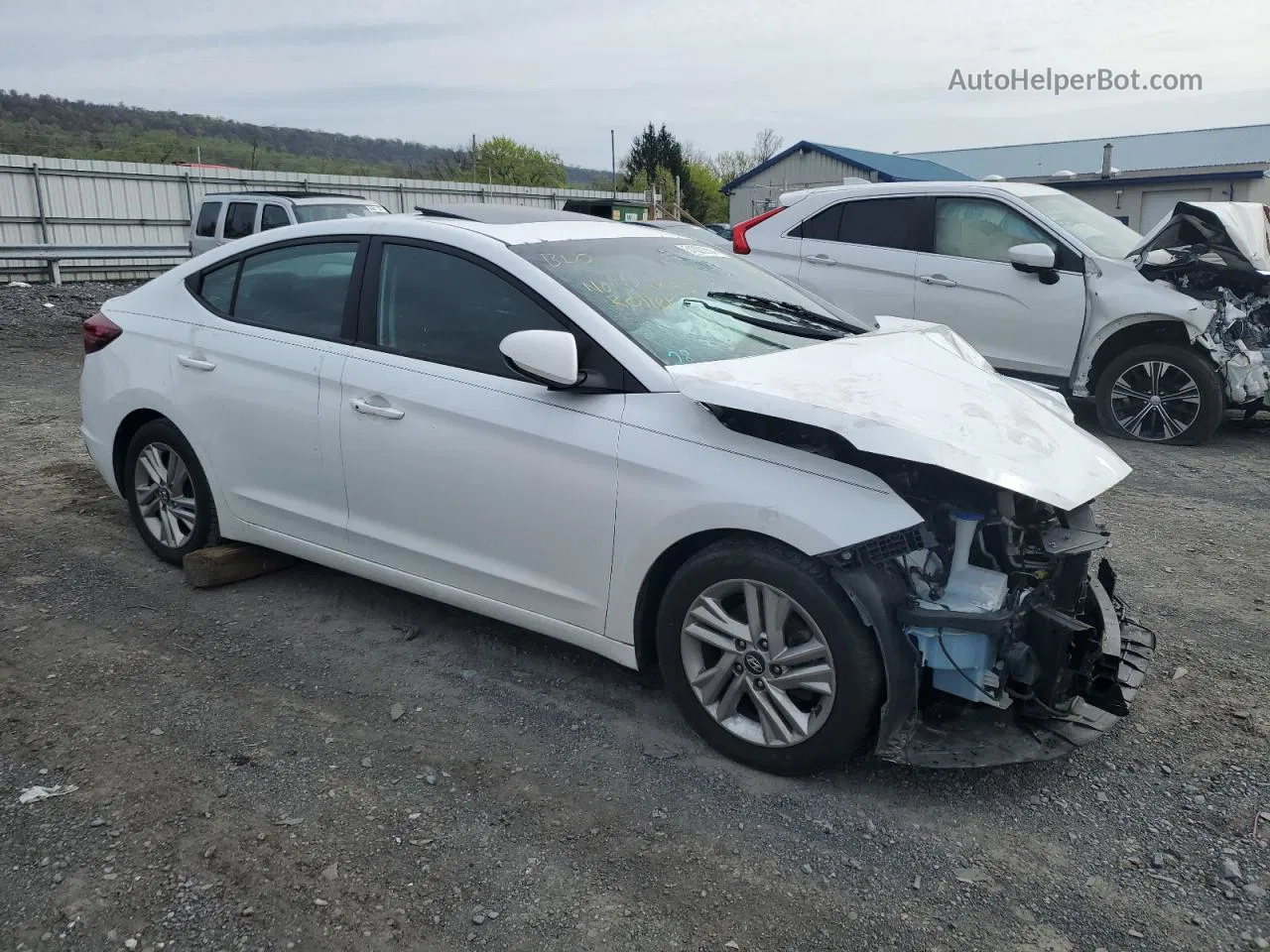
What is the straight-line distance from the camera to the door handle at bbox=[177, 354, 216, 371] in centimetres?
446

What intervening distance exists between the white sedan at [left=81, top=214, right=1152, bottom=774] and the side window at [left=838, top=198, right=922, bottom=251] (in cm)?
421

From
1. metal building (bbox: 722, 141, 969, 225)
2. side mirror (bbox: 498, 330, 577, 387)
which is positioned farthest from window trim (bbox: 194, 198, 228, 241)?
metal building (bbox: 722, 141, 969, 225)

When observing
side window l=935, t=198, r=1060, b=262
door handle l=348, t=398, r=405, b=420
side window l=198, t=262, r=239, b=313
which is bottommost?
door handle l=348, t=398, r=405, b=420

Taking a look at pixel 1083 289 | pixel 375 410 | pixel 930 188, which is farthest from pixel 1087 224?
pixel 375 410

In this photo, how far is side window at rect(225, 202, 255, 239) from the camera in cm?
1502

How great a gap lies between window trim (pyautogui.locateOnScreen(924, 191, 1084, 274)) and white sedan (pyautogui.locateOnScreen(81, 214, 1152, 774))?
3.90m

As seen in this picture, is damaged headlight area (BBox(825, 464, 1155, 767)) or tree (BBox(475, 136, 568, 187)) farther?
tree (BBox(475, 136, 568, 187))

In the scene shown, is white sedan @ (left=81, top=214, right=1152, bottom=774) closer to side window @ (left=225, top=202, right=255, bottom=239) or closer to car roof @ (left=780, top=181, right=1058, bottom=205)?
car roof @ (left=780, top=181, right=1058, bottom=205)

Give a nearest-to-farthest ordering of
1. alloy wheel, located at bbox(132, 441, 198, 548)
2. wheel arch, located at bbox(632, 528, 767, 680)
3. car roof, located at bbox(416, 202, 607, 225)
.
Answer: wheel arch, located at bbox(632, 528, 767, 680), car roof, located at bbox(416, 202, 607, 225), alloy wheel, located at bbox(132, 441, 198, 548)

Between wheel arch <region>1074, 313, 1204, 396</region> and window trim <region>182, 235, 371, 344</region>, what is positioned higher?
window trim <region>182, 235, 371, 344</region>

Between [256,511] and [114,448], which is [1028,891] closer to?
[256,511]

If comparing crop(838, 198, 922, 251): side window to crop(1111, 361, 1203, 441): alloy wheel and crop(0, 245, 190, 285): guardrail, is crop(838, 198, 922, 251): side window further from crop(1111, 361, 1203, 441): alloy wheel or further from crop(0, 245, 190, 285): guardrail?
crop(0, 245, 190, 285): guardrail

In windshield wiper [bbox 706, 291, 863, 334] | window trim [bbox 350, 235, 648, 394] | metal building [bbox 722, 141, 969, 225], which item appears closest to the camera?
window trim [bbox 350, 235, 648, 394]

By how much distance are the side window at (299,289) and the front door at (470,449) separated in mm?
180
